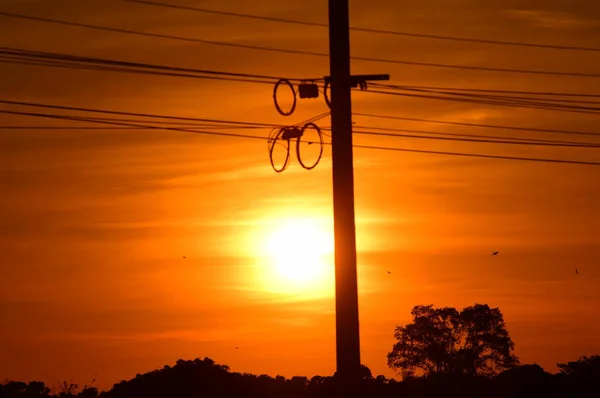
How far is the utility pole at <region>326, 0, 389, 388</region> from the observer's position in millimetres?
31438

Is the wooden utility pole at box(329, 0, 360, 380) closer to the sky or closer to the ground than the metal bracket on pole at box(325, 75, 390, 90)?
closer to the ground

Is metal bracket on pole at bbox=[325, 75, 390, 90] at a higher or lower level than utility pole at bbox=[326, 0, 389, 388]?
higher

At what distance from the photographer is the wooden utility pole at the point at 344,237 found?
103 ft

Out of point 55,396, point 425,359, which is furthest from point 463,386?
point 425,359

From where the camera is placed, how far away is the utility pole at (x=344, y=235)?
31438 millimetres

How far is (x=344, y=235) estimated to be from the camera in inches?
1255

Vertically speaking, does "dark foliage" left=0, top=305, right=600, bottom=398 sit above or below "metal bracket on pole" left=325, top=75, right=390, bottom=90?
below

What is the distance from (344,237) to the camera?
31859 mm

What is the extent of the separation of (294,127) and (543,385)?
14325mm

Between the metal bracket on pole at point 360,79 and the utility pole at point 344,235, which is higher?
the metal bracket on pole at point 360,79

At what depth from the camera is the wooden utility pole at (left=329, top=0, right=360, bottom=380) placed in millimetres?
31438

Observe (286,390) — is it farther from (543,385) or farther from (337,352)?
(337,352)

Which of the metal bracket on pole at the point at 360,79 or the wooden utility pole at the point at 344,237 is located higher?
the metal bracket on pole at the point at 360,79

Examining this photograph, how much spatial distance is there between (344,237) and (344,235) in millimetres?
55
